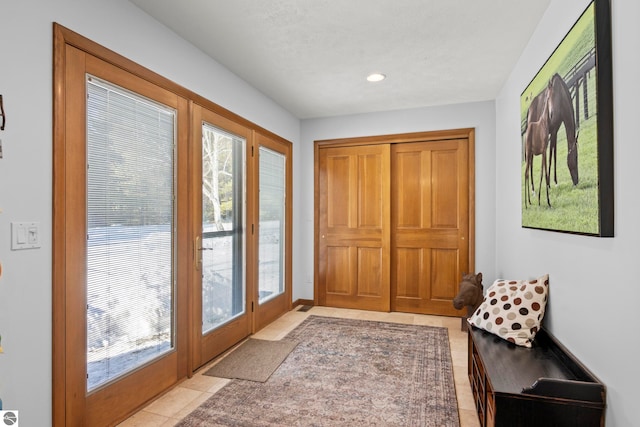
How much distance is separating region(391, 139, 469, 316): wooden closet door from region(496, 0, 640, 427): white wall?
185 cm

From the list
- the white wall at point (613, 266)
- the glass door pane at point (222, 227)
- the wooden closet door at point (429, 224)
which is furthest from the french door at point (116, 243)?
the wooden closet door at point (429, 224)

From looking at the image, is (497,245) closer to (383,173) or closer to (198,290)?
(383,173)

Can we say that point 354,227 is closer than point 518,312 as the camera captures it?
No

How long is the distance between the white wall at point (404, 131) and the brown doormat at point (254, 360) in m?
1.45

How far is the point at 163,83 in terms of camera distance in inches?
94.0

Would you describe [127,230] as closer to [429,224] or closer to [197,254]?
[197,254]

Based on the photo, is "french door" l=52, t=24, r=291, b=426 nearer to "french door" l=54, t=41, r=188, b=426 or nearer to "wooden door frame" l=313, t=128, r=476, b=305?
"french door" l=54, t=41, r=188, b=426

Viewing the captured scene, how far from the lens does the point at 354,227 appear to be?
4.57 m

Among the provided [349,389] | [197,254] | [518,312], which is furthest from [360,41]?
[349,389]

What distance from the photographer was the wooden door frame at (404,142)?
408 centimetres

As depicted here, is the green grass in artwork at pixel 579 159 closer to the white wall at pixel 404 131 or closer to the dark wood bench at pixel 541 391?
the dark wood bench at pixel 541 391

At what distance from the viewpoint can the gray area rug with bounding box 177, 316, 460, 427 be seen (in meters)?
2.13

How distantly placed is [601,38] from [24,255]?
2670mm

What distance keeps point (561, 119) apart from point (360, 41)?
1.48 meters
